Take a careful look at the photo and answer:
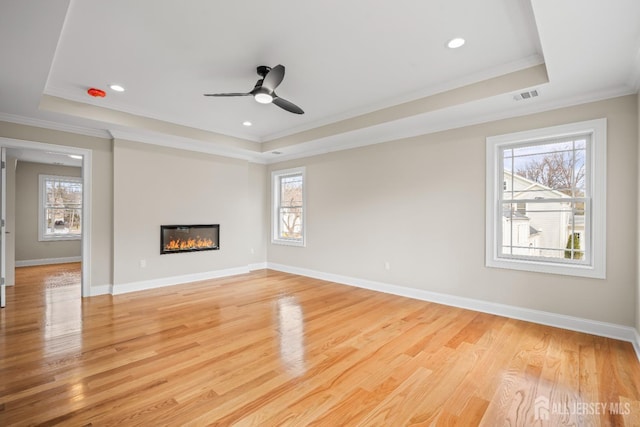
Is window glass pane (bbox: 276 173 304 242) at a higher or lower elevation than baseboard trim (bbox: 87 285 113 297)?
higher

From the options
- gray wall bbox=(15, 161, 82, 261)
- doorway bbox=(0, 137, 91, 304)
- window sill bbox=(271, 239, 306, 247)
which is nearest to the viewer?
doorway bbox=(0, 137, 91, 304)

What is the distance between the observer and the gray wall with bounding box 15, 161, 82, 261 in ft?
23.6

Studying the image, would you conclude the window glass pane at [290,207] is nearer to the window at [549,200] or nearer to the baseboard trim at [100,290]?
the baseboard trim at [100,290]

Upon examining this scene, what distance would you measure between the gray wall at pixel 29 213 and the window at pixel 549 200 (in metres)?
9.69

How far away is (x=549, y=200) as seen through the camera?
360 cm

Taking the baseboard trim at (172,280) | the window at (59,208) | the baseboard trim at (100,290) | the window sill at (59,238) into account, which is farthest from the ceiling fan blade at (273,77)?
the window sill at (59,238)

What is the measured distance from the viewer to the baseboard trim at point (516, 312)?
3.11m

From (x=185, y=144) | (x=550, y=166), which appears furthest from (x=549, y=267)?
(x=185, y=144)

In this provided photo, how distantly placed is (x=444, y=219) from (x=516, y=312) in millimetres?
1429

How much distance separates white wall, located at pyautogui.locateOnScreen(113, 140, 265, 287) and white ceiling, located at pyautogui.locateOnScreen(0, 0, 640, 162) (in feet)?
2.30

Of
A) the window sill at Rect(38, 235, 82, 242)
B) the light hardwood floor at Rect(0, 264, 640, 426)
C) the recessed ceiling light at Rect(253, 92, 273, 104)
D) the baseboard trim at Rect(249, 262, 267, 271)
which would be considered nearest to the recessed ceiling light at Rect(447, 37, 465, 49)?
the recessed ceiling light at Rect(253, 92, 273, 104)

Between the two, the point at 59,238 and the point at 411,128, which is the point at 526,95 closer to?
the point at 411,128

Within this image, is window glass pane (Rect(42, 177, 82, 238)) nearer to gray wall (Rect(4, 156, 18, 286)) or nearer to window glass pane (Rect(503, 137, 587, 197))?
gray wall (Rect(4, 156, 18, 286))

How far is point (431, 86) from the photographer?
12.0 feet
